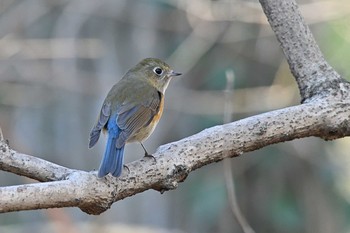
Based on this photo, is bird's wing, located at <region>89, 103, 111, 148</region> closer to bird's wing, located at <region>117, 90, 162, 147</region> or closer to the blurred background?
bird's wing, located at <region>117, 90, 162, 147</region>

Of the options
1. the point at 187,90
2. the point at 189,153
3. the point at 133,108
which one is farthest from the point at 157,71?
the point at 187,90

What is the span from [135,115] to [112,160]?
78 centimetres

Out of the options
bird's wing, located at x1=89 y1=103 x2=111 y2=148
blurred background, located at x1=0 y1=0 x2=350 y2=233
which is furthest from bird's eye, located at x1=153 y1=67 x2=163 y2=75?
blurred background, located at x1=0 y1=0 x2=350 y2=233

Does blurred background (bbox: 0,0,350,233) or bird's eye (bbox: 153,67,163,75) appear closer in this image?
bird's eye (bbox: 153,67,163,75)

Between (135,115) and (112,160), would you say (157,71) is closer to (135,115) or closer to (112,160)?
(135,115)

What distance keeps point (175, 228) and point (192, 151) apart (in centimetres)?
371

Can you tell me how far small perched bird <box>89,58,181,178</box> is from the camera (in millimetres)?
3504

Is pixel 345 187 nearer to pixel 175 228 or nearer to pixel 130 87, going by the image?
pixel 175 228

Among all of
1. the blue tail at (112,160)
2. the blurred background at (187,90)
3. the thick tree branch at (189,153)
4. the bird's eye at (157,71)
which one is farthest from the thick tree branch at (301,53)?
the blurred background at (187,90)

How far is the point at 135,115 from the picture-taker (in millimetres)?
3771

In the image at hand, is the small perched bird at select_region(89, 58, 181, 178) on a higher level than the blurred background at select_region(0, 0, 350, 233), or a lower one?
lower

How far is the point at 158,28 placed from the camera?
21.5ft

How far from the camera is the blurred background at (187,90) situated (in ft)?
20.6

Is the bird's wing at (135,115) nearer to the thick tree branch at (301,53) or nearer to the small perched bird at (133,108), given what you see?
the small perched bird at (133,108)
